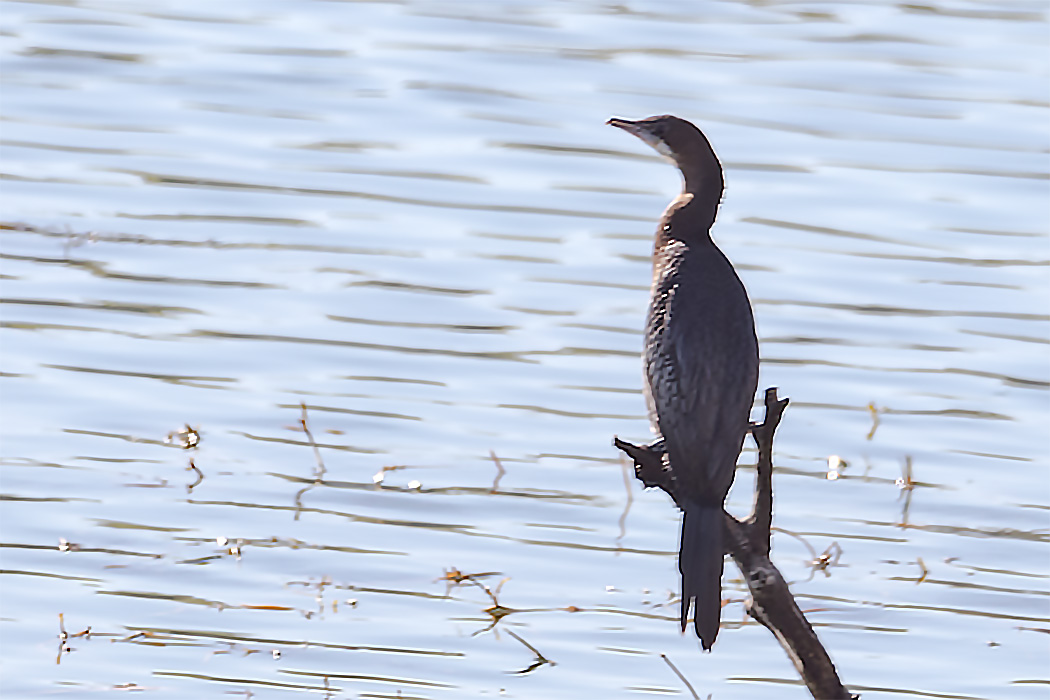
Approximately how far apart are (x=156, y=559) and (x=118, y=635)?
477 mm

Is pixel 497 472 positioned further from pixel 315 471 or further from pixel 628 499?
pixel 315 471

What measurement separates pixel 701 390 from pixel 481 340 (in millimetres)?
3627

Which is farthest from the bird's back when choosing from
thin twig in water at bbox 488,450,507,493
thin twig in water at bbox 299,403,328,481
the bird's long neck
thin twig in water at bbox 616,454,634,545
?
thin twig in water at bbox 299,403,328,481

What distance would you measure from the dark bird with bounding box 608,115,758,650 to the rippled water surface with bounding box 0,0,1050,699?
1377 millimetres

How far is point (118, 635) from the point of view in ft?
19.3

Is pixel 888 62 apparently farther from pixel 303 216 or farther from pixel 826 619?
pixel 826 619

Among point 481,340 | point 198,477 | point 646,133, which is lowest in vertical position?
point 198,477

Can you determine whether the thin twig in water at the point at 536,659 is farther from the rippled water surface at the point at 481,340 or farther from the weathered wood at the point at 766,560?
the weathered wood at the point at 766,560

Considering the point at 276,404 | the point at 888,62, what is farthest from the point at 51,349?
the point at 888,62

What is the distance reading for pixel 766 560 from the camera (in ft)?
14.5

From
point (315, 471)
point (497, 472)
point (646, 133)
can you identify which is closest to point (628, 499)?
point (497, 472)

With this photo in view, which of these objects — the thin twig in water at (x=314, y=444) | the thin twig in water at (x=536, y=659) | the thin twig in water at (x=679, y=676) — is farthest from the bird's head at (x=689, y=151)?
the thin twig in water at (x=314, y=444)

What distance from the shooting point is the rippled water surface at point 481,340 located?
6012 millimetres

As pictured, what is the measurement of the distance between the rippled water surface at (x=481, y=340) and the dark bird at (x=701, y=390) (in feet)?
4.52
